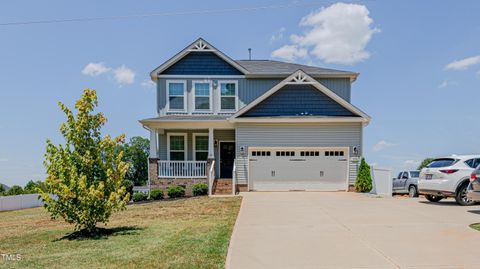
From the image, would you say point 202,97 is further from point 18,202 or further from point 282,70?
point 18,202

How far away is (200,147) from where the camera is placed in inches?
816

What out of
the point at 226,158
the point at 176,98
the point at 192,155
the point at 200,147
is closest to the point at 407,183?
the point at 226,158

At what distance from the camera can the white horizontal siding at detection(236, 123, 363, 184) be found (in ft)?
59.9

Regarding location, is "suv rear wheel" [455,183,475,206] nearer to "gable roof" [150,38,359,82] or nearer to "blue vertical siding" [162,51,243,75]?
"gable roof" [150,38,359,82]

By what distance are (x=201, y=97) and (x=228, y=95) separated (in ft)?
4.96

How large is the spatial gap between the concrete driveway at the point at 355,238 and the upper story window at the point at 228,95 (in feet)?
33.2

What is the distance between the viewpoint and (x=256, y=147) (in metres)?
18.3

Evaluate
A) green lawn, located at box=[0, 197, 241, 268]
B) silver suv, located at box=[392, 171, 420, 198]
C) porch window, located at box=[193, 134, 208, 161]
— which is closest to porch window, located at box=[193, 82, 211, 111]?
porch window, located at box=[193, 134, 208, 161]

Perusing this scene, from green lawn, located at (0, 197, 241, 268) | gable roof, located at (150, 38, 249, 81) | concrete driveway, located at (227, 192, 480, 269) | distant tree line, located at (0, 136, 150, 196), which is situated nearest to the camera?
concrete driveway, located at (227, 192, 480, 269)

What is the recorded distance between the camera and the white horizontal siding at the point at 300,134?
719 inches

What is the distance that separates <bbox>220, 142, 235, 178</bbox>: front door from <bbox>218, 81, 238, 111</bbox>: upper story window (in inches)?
80.5

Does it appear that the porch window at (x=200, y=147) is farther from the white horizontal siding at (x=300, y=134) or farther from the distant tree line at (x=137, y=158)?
the distant tree line at (x=137, y=158)

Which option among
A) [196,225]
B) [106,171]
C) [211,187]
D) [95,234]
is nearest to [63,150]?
[106,171]

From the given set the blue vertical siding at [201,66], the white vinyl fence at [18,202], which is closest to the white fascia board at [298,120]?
the blue vertical siding at [201,66]
